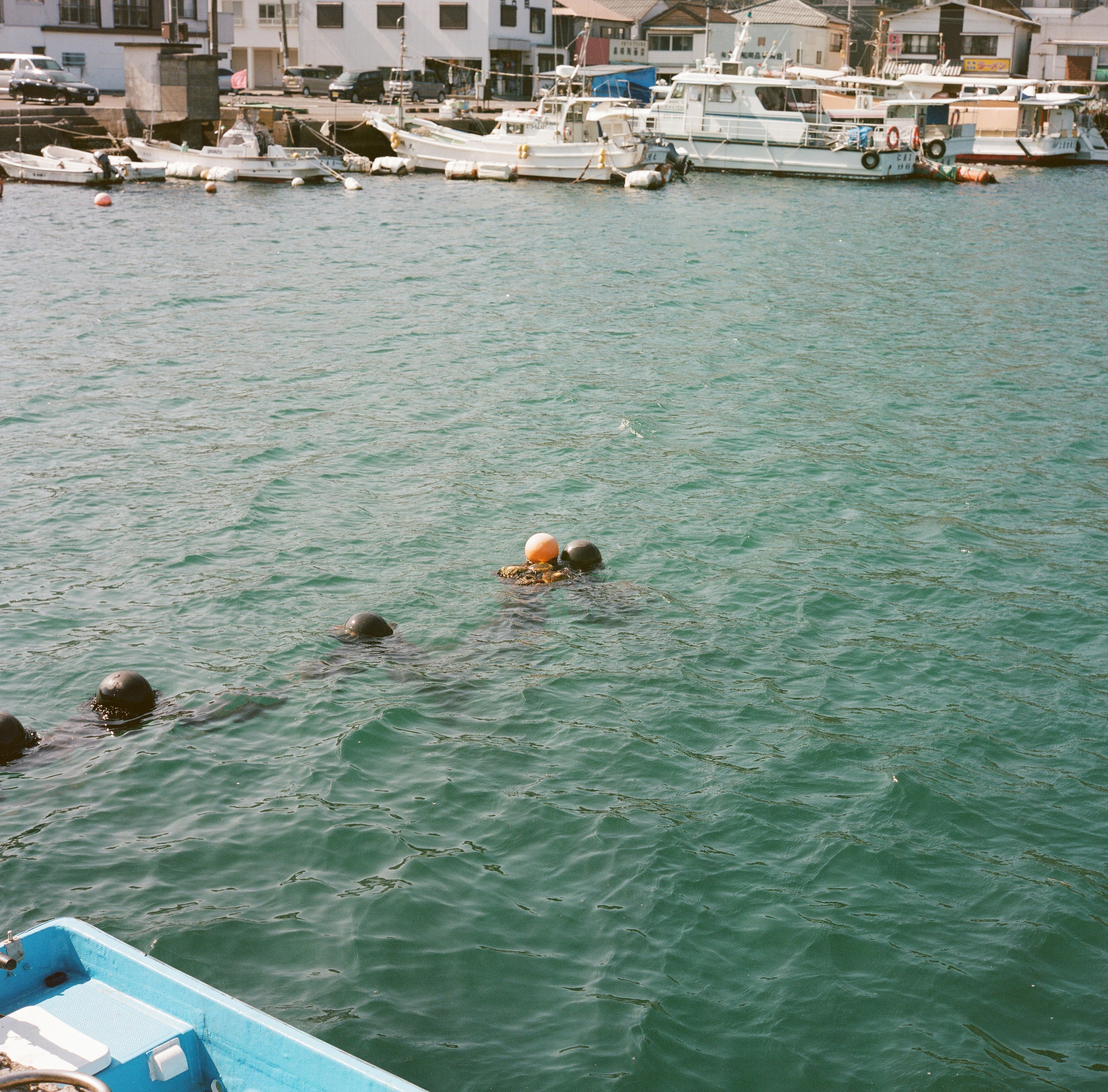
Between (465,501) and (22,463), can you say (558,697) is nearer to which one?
(465,501)

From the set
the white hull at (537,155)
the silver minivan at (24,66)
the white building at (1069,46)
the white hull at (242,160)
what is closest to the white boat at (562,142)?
the white hull at (537,155)

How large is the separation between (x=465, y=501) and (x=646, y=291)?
617 inches

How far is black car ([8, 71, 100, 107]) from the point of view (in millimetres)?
52344

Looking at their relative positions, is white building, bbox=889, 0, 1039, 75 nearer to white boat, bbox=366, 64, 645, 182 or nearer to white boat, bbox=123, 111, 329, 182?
white boat, bbox=366, 64, 645, 182

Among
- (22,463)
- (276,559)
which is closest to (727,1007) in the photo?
(276,559)

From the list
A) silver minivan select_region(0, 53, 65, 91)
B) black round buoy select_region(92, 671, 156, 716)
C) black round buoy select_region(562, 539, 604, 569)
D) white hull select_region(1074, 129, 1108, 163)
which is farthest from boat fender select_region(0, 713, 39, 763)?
white hull select_region(1074, 129, 1108, 163)

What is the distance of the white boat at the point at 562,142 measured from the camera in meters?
50.2

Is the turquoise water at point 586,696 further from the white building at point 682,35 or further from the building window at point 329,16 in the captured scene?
the white building at point 682,35

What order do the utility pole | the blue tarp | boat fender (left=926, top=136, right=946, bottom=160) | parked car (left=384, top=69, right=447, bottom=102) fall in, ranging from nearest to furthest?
boat fender (left=926, top=136, right=946, bottom=160) → the blue tarp → parked car (left=384, top=69, right=447, bottom=102) → the utility pole

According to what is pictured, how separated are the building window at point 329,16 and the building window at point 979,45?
41823 mm

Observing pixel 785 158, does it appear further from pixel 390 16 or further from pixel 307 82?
pixel 390 16

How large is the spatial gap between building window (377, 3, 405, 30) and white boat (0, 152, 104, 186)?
31.5 m

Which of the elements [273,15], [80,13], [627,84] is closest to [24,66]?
[80,13]

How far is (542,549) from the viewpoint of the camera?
12.1 meters
